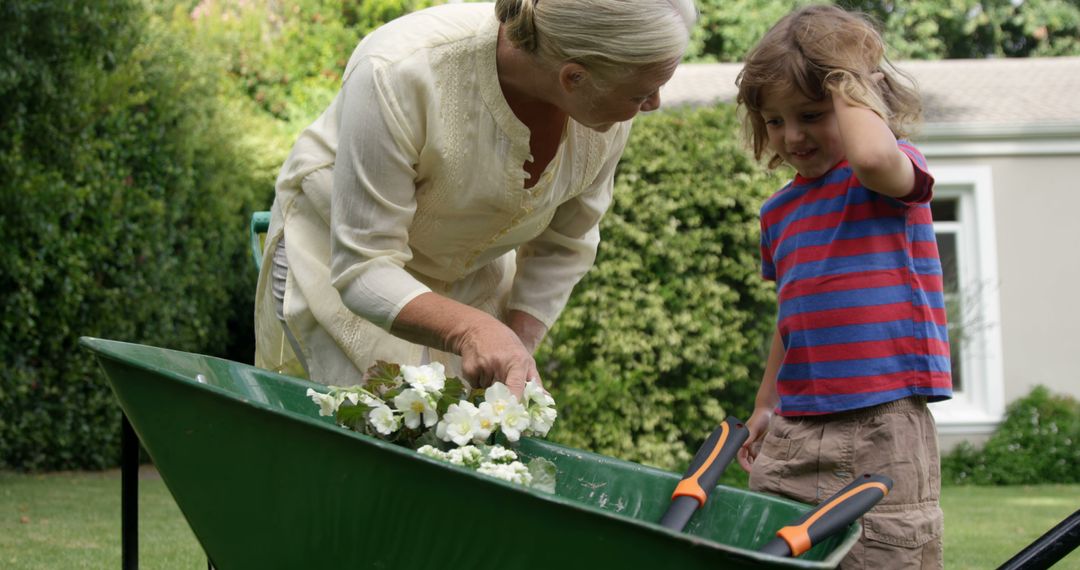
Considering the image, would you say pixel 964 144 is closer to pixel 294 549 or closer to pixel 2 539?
pixel 2 539

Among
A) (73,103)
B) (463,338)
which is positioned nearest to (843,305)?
(463,338)

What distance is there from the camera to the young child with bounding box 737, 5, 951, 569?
1.96 metres

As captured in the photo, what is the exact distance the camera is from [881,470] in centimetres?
197

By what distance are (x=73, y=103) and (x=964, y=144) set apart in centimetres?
686

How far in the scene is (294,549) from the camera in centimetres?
139

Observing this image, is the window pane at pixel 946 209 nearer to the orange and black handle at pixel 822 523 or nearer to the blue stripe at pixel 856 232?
the blue stripe at pixel 856 232

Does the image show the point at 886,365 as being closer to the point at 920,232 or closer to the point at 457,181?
the point at 920,232

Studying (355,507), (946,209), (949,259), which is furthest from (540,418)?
(946,209)

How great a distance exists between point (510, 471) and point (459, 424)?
5.4 inches

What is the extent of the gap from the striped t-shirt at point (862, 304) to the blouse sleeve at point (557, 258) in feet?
1.47

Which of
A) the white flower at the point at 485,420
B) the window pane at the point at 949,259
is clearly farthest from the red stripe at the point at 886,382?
the window pane at the point at 949,259

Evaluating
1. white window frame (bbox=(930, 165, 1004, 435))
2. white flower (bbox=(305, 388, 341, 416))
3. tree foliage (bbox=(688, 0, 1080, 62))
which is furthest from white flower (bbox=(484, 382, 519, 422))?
A: tree foliage (bbox=(688, 0, 1080, 62))

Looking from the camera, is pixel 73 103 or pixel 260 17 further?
pixel 260 17

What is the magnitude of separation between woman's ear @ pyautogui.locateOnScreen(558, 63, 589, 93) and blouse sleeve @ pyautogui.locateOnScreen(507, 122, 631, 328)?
0.50 m
